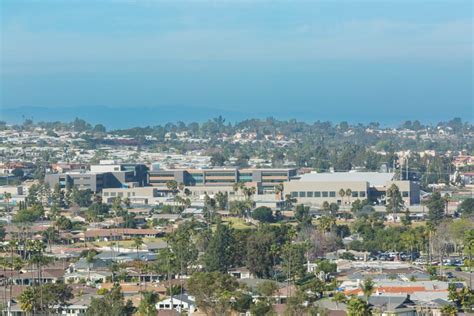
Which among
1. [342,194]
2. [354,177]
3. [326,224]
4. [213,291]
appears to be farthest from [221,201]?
[213,291]

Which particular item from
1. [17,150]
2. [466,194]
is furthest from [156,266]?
[17,150]

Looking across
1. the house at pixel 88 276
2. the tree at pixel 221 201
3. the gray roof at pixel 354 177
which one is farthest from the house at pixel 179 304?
Answer: the gray roof at pixel 354 177

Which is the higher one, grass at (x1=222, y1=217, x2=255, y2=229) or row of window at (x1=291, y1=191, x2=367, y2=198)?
row of window at (x1=291, y1=191, x2=367, y2=198)

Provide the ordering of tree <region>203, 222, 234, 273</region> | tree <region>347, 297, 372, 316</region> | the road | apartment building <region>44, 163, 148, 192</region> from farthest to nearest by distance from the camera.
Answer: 1. apartment building <region>44, 163, 148, 192</region>
2. tree <region>203, 222, 234, 273</region>
3. the road
4. tree <region>347, 297, 372, 316</region>

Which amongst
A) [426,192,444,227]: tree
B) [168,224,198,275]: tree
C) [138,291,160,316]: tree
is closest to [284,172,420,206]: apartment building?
[426,192,444,227]: tree

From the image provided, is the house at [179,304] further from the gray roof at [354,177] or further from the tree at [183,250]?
the gray roof at [354,177]

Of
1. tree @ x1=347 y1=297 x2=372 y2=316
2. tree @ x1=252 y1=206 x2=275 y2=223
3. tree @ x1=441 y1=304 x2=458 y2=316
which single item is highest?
tree @ x1=252 y1=206 x2=275 y2=223

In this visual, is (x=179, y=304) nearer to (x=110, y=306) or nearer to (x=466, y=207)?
(x=110, y=306)

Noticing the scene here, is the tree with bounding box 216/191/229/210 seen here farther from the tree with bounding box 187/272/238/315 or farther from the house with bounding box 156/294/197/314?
the tree with bounding box 187/272/238/315
